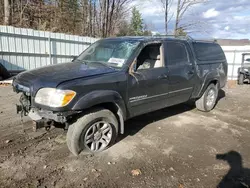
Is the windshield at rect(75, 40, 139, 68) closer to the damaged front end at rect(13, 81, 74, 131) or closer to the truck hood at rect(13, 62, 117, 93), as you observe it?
the truck hood at rect(13, 62, 117, 93)

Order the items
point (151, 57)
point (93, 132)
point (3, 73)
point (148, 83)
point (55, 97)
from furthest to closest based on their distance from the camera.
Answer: point (3, 73) → point (151, 57) → point (148, 83) → point (93, 132) → point (55, 97)

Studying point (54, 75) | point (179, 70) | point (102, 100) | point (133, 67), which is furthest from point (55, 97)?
point (179, 70)

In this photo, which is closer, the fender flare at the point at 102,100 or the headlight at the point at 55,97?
the headlight at the point at 55,97

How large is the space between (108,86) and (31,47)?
29.5 ft

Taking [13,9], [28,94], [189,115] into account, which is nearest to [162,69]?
[189,115]

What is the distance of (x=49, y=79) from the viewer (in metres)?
3.28

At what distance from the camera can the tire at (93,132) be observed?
3.43 m

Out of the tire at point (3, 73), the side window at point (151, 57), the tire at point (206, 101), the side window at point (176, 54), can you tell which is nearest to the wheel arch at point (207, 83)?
the tire at point (206, 101)

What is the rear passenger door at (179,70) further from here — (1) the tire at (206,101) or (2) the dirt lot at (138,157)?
(1) the tire at (206,101)

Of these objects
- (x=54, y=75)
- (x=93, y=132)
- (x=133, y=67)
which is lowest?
(x=93, y=132)

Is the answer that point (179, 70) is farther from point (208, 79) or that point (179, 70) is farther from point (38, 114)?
point (38, 114)

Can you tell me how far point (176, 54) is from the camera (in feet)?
16.4

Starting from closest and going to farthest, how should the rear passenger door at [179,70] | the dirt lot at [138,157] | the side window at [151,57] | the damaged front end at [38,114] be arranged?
the dirt lot at [138,157]
the damaged front end at [38,114]
the side window at [151,57]
the rear passenger door at [179,70]

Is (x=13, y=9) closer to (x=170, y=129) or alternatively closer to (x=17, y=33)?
(x=17, y=33)
